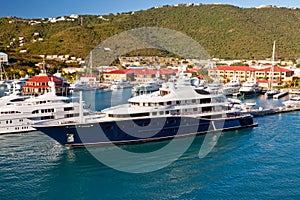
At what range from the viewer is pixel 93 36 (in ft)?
326

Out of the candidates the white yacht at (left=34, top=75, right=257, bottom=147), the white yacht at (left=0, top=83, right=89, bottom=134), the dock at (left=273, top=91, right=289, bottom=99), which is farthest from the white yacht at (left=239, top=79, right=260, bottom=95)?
→ the white yacht at (left=0, top=83, right=89, bottom=134)

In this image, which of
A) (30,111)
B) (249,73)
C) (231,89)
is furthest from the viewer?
(249,73)

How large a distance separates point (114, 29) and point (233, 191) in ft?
316

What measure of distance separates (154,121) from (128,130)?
5.92 ft

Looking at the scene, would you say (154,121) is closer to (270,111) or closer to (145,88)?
(270,111)

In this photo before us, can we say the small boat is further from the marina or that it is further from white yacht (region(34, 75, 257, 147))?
white yacht (region(34, 75, 257, 147))

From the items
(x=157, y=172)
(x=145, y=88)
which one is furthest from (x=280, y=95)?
(x=157, y=172)

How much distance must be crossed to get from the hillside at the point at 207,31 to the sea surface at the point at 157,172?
66.5 m

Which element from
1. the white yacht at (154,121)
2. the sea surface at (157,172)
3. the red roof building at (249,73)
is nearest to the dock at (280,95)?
the red roof building at (249,73)

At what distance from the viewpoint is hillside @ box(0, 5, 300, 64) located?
8856cm

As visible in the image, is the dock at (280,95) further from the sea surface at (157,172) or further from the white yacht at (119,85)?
the white yacht at (119,85)

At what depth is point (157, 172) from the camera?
16734 millimetres

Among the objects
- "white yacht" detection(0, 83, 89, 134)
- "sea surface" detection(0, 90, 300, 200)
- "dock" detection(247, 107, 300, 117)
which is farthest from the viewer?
"dock" detection(247, 107, 300, 117)

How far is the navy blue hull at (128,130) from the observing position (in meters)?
19.7
